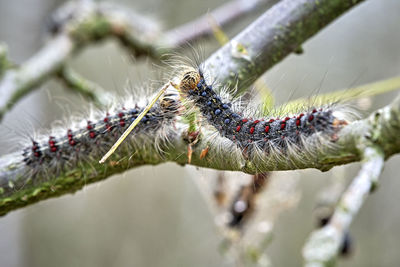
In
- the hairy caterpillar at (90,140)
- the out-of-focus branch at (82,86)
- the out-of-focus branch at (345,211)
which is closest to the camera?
the out-of-focus branch at (345,211)

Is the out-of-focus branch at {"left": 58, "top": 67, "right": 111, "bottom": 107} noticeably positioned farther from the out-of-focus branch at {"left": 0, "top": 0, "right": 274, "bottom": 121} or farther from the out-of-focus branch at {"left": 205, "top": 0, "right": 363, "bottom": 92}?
the out-of-focus branch at {"left": 205, "top": 0, "right": 363, "bottom": 92}

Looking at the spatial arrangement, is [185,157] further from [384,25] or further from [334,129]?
[384,25]

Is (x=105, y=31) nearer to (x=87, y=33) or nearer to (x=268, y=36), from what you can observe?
(x=87, y=33)

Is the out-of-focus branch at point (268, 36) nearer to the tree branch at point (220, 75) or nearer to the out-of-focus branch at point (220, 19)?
the tree branch at point (220, 75)

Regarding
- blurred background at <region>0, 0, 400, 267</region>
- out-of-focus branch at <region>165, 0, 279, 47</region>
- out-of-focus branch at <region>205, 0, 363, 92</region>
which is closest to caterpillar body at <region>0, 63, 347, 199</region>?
out-of-focus branch at <region>205, 0, 363, 92</region>

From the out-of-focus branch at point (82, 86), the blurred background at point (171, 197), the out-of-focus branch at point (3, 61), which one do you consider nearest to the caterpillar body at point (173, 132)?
the out-of-focus branch at point (82, 86)

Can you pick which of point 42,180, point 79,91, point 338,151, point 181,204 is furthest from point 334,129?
point 181,204

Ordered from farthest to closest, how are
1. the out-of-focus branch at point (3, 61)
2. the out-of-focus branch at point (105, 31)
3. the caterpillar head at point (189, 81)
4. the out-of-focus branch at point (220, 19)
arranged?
the out-of-focus branch at point (220, 19) < the out-of-focus branch at point (105, 31) < the out-of-focus branch at point (3, 61) < the caterpillar head at point (189, 81)

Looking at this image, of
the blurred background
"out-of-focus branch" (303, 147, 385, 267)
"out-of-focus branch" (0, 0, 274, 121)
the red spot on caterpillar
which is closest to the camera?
"out-of-focus branch" (303, 147, 385, 267)
